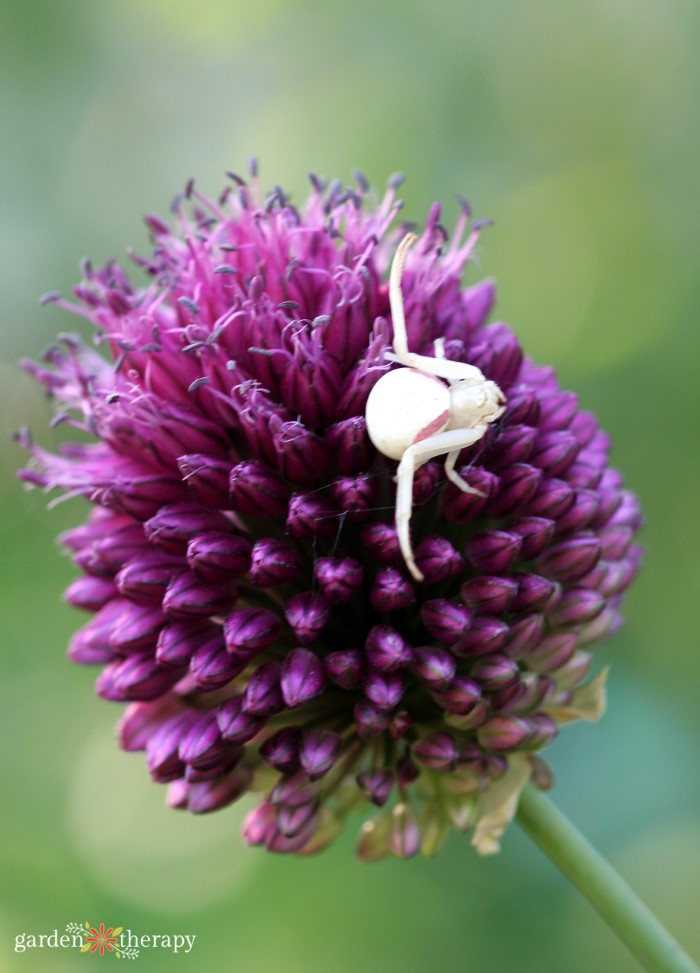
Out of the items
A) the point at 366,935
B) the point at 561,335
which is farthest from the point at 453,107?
the point at 366,935

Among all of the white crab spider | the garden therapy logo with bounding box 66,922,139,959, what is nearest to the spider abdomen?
the white crab spider

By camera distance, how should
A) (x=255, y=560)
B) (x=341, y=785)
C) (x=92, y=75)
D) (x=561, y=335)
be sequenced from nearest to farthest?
(x=255, y=560)
(x=341, y=785)
(x=561, y=335)
(x=92, y=75)

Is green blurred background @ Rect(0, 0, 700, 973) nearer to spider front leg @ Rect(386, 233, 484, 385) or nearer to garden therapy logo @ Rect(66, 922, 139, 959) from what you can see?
garden therapy logo @ Rect(66, 922, 139, 959)

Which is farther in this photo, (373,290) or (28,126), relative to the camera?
(28,126)

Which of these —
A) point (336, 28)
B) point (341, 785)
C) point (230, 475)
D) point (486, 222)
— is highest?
point (336, 28)

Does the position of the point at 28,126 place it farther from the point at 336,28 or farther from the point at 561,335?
the point at 561,335

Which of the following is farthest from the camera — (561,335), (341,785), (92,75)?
(92,75)

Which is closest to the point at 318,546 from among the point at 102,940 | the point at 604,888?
the point at 604,888

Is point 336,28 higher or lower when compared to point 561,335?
higher
